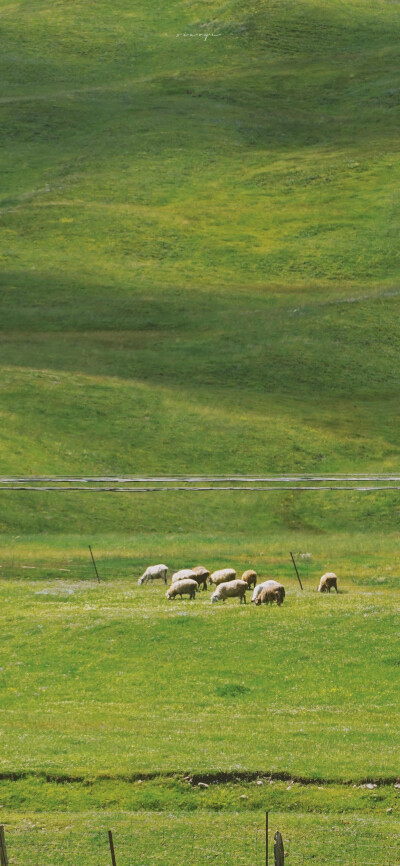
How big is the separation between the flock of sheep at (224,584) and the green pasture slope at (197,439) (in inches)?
35.5

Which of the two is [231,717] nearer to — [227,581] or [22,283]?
[227,581]

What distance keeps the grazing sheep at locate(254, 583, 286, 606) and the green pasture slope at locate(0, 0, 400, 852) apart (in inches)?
65.8

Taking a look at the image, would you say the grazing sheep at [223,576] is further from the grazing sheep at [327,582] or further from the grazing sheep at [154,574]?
the grazing sheep at [327,582]

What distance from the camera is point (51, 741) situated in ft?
103

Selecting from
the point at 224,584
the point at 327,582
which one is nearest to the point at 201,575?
the point at 224,584

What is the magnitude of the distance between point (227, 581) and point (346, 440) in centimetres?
3648

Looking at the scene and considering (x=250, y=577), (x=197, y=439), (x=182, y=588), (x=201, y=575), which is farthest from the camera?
(x=197, y=439)

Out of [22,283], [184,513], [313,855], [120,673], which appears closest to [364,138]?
[22,283]

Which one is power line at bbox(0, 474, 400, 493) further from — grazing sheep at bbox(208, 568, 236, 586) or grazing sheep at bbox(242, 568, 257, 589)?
grazing sheep at bbox(208, 568, 236, 586)

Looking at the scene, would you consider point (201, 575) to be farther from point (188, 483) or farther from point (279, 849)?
point (279, 849)

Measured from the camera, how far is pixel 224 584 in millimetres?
48625

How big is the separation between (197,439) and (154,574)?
3148 centimetres

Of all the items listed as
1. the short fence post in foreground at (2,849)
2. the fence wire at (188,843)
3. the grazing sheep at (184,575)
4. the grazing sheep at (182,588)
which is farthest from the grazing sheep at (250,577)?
the short fence post in foreground at (2,849)

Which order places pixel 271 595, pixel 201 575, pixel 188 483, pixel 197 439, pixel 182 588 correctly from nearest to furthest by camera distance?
pixel 271 595, pixel 182 588, pixel 201 575, pixel 188 483, pixel 197 439
